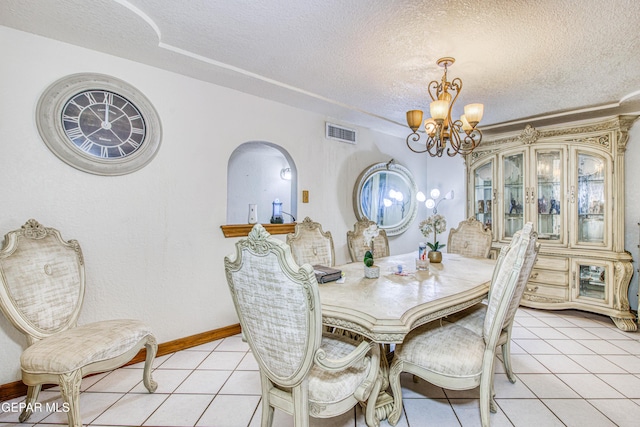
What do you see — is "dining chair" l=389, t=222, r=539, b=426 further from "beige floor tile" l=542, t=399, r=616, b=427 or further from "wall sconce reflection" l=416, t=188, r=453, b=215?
"wall sconce reflection" l=416, t=188, r=453, b=215

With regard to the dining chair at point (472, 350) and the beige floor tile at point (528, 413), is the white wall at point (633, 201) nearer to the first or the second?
the beige floor tile at point (528, 413)

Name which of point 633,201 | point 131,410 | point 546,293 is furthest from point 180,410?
point 633,201

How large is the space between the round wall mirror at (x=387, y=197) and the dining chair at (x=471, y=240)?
110 centimetres

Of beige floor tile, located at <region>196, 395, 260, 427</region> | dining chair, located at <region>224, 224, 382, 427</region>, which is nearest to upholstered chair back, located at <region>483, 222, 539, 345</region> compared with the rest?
dining chair, located at <region>224, 224, 382, 427</region>

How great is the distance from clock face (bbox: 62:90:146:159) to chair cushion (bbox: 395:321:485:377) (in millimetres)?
2411

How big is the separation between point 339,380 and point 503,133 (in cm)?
392

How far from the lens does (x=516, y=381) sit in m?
2.11

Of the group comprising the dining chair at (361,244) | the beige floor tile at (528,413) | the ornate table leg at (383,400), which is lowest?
the beige floor tile at (528,413)

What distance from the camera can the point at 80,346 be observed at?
1576 millimetres

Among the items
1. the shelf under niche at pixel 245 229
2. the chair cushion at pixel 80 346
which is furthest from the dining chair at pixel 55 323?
the shelf under niche at pixel 245 229

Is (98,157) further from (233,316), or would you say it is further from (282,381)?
(282,381)

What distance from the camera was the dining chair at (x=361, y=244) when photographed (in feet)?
9.93

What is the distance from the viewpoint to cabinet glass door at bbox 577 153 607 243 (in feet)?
10.8

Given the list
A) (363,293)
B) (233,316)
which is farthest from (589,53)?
(233,316)
